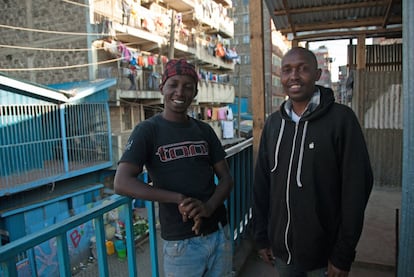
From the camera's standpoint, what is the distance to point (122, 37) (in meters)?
16.2

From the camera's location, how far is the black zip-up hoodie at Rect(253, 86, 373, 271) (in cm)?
140

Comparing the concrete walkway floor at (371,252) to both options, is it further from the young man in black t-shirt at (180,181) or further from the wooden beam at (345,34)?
→ the wooden beam at (345,34)

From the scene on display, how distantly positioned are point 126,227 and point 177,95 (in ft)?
2.55

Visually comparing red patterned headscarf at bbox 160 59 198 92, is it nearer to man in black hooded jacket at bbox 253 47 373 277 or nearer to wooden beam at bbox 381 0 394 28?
man in black hooded jacket at bbox 253 47 373 277

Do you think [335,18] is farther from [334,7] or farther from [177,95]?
[177,95]

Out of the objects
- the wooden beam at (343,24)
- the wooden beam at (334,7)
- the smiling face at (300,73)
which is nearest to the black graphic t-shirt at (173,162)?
the smiling face at (300,73)

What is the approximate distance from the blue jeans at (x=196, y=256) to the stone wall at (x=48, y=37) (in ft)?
46.1

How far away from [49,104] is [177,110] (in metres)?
10.6

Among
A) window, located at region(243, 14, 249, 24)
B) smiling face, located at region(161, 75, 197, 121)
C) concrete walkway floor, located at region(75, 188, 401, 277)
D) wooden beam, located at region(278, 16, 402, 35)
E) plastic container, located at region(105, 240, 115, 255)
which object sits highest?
window, located at region(243, 14, 249, 24)

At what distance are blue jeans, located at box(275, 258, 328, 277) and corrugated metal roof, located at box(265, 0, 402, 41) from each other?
3663 millimetres

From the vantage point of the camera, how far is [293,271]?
5.27 ft

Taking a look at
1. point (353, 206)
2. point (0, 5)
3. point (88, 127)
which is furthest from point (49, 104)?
point (353, 206)

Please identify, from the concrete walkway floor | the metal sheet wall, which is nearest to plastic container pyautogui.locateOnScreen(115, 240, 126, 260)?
the concrete walkway floor

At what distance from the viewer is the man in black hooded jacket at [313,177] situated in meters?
1.40
